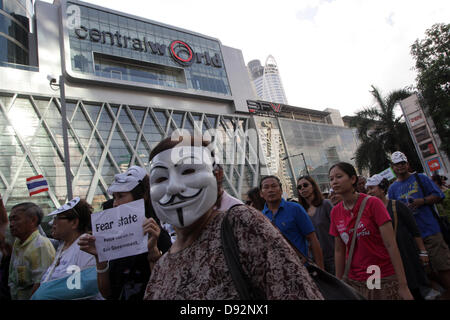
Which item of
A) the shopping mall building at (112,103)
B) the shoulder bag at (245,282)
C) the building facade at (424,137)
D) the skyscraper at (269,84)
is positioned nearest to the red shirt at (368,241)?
the shoulder bag at (245,282)

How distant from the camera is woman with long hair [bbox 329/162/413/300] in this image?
2.10 metres

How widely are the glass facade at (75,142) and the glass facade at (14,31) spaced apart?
4090mm

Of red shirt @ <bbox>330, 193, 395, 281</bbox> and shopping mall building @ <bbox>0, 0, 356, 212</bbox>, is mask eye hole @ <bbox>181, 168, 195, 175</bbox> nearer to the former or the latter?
red shirt @ <bbox>330, 193, 395, 281</bbox>

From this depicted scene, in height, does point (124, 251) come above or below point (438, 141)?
below

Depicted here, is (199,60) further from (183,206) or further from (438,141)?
(183,206)

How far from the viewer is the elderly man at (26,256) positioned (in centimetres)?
261

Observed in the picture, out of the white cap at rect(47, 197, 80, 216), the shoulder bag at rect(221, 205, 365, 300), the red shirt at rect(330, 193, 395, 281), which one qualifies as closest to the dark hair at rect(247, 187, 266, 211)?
the red shirt at rect(330, 193, 395, 281)

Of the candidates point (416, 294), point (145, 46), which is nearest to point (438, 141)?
point (416, 294)

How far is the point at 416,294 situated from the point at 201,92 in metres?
30.3

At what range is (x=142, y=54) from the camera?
95.2ft

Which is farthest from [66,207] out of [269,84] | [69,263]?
[269,84]

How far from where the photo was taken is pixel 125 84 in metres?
26.6
